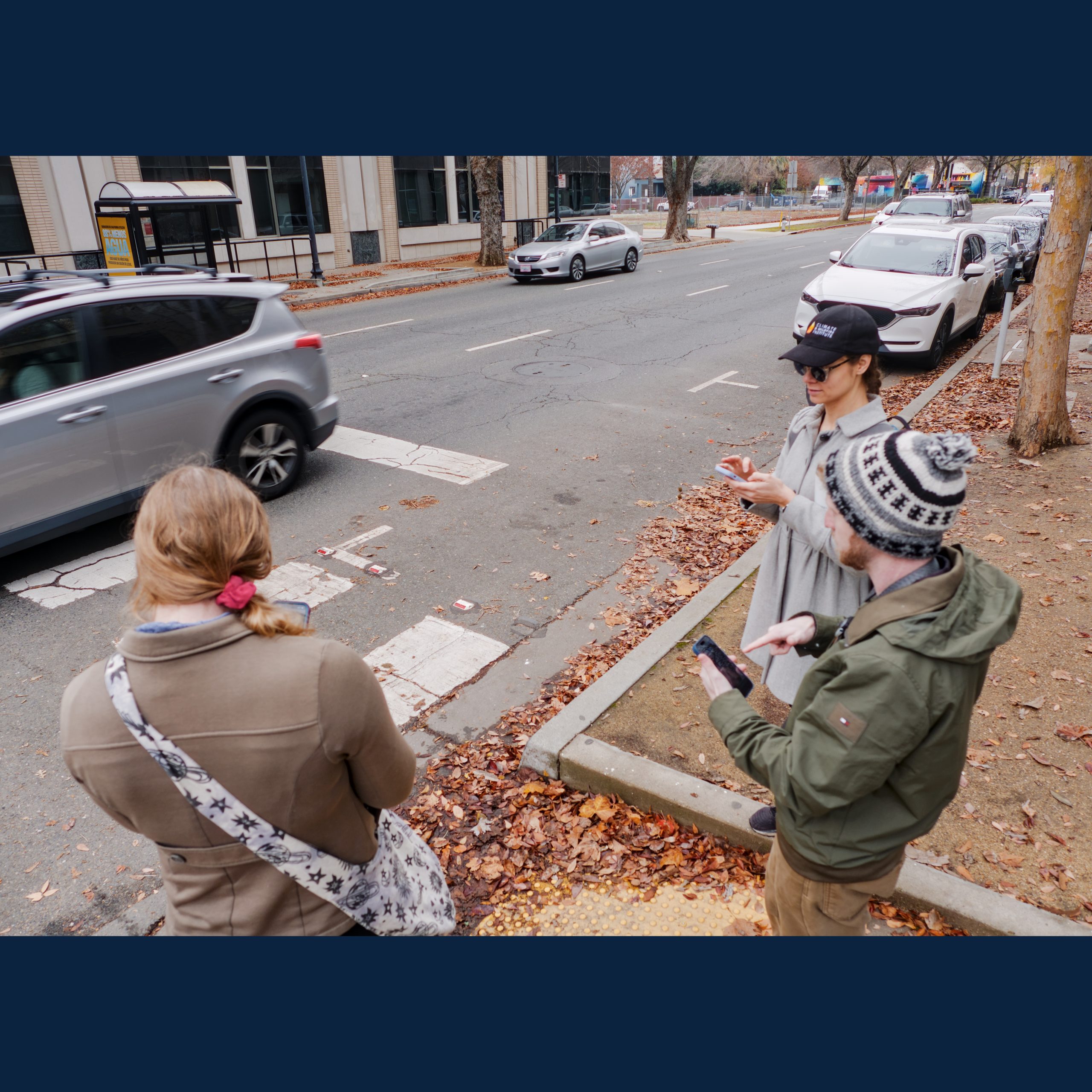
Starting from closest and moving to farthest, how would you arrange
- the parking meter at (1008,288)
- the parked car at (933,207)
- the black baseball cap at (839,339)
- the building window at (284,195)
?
the black baseball cap at (839,339) → the parking meter at (1008,288) → the building window at (284,195) → the parked car at (933,207)

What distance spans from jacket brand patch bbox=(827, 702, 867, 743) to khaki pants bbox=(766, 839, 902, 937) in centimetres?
64

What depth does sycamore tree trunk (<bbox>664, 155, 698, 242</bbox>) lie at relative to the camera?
3622cm

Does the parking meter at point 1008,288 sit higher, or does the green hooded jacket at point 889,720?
the green hooded jacket at point 889,720

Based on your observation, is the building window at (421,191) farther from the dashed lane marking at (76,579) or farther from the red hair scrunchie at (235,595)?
the red hair scrunchie at (235,595)

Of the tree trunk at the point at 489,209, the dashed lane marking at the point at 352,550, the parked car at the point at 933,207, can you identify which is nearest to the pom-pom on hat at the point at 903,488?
the dashed lane marking at the point at 352,550

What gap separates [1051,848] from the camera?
3443 mm

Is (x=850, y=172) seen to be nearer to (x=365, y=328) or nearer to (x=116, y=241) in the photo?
(x=365, y=328)

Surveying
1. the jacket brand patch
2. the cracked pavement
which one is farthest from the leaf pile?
the jacket brand patch

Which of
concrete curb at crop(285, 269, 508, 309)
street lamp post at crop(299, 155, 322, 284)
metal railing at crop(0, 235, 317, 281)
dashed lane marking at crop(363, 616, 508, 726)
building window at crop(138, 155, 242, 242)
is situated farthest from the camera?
building window at crop(138, 155, 242, 242)

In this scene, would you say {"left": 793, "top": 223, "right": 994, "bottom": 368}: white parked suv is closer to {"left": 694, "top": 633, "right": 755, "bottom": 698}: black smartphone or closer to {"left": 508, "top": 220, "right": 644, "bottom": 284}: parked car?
{"left": 694, "top": 633, "right": 755, "bottom": 698}: black smartphone

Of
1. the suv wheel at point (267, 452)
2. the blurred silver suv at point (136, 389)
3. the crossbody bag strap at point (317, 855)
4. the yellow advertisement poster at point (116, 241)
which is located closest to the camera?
the crossbody bag strap at point (317, 855)

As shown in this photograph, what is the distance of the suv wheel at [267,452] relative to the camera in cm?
709

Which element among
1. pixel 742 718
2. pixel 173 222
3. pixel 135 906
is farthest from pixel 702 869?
pixel 173 222

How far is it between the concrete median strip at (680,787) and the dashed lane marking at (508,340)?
9.46m
